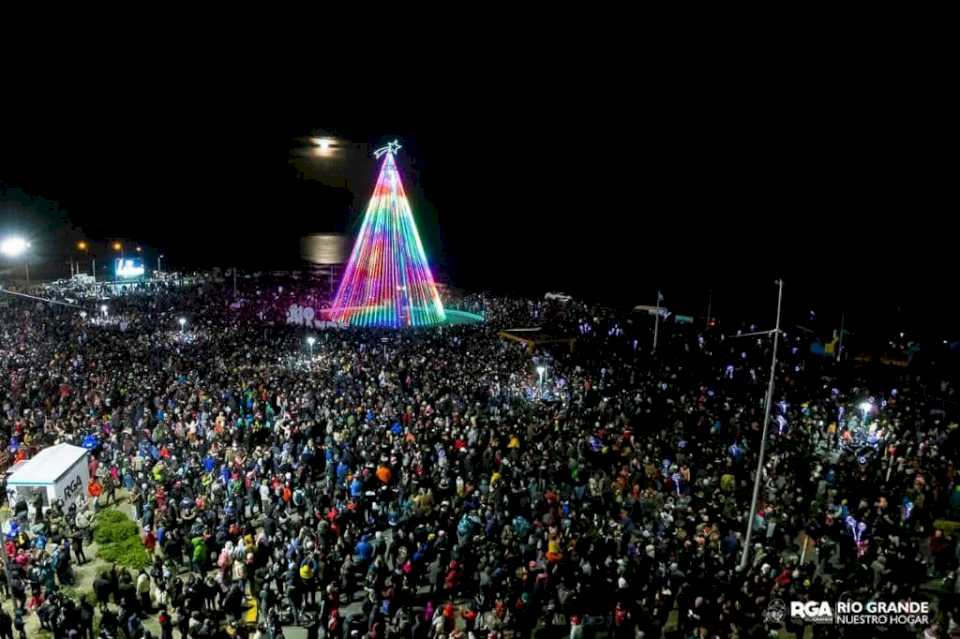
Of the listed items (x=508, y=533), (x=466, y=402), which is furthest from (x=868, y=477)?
(x=466, y=402)

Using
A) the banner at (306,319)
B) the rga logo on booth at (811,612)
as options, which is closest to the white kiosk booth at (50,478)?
the rga logo on booth at (811,612)

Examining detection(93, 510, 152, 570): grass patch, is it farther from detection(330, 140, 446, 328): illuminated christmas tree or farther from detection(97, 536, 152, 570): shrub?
detection(330, 140, 446, 328): illuminated christmas tree

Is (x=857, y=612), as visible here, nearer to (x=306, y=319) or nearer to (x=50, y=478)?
(x=50, y=478)

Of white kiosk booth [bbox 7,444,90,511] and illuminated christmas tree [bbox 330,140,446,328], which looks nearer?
white kiosk booth [bbox 7,444,90,511]

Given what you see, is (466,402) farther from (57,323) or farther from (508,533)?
(57,323)

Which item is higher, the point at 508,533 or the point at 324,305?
the point at 324,305

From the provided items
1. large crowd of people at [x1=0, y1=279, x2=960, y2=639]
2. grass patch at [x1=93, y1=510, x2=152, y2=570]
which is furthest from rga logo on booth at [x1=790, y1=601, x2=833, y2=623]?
grass patch at [x1=93, y1=510, x2=152, y2=570]
